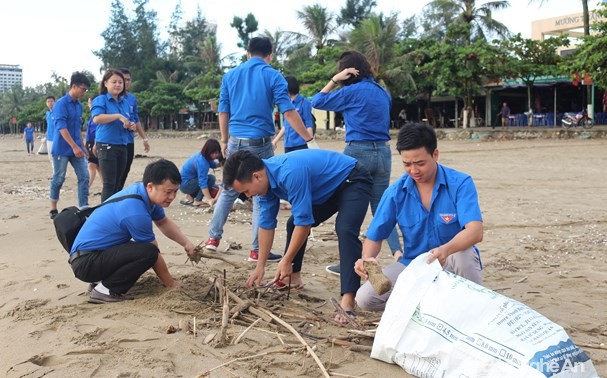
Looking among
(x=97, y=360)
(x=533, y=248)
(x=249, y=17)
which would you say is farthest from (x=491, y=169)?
(x=249, y=17)

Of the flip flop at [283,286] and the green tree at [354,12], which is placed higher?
the green tree at [354,12]

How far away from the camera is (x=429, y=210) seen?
2988 mm

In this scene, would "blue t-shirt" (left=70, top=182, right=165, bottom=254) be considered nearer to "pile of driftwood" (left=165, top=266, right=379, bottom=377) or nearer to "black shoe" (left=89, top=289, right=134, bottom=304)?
"black shoe" (left=89, top=289, right=134, bottom=304)

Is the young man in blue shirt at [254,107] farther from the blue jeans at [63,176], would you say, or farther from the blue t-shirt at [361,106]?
the blue jeans at [63,176]

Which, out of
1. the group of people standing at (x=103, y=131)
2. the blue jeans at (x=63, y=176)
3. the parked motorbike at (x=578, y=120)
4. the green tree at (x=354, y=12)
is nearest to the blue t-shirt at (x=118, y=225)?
the group of people standing at (x=103, y=131)

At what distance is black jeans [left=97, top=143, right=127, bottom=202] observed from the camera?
6012 mm

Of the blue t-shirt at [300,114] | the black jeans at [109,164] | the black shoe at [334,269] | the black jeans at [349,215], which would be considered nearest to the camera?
the black jeans at [349,215]

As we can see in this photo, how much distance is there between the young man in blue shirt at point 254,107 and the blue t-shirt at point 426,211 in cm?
181

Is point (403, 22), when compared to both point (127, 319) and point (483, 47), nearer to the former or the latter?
point (483, 47)

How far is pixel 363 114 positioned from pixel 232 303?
1.95 m

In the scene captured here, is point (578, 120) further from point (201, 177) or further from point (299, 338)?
point (299, 338)

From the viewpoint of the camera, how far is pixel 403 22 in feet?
135

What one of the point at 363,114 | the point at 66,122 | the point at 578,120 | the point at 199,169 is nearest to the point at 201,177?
the point at 199,169

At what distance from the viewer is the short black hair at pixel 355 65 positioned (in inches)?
174
